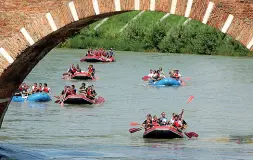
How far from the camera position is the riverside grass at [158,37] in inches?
2603

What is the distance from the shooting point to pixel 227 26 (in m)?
15.1

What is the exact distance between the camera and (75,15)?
1622 centimetres

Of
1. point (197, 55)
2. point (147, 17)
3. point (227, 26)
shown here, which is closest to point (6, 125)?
point (227, 26)

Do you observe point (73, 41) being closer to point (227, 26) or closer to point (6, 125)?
point (6, 125)

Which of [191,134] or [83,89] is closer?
[191,134]

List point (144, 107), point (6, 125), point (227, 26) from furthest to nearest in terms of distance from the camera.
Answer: point (144, 107)
point (6, 125)
point (227, 26)

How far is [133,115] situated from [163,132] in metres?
6.26

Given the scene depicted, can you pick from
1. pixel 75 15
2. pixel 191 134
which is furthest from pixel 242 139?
pixel 75 15

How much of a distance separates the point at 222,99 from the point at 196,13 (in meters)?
30.1

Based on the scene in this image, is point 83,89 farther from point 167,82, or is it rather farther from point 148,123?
point 148,123

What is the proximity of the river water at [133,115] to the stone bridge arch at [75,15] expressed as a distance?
10004 millimetres

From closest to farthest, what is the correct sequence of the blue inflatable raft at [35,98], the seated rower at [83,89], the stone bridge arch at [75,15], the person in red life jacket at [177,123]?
the stone bridge arch at [75,15] → the person in red life jacket at [177,123] → the blue inflatable raft at [35,98] → the seated rower at [83,89]

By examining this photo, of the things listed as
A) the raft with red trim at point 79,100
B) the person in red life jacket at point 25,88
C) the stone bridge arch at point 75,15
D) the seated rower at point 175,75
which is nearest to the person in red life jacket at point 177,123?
the raft with red trim at point 79,100

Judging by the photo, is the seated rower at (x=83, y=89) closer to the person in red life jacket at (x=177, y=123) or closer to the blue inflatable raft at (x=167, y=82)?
the blue inflatable raft at (x=167, y=82)
